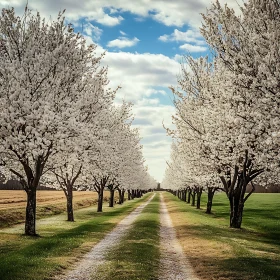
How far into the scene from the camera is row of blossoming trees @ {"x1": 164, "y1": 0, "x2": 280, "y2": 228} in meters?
15.5

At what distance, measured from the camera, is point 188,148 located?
32.8 metres

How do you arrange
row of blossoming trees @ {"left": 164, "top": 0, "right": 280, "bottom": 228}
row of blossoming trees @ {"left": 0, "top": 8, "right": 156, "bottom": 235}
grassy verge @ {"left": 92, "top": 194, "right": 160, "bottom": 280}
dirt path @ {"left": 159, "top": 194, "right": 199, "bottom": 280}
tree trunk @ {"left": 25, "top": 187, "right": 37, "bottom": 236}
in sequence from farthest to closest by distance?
tree trunk @ {"left": 25, "top": 187, "right": 37, "bottom": 236} → row of blossoming trees @ {"left": 0, "top": 8, "right": 156, "bottom": 235} → row of blossoming trees @ {"left": 164, "top": 0, "right": 280, "bottom": 228} → dirt path @ {"left": 159, "top": 194, "right": 199, "bottom": 280} → grassy verge @ {"left": 92, "top": 194, "right": 160, "bottom": 280}

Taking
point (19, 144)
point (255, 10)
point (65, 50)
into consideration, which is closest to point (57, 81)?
point (65, 50)

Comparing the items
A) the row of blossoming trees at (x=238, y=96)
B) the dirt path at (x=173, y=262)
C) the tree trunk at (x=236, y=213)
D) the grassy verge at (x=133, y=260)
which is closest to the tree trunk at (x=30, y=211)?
the grassy verge at (x=133, y=260)

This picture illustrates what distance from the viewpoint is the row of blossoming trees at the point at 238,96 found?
1554cm

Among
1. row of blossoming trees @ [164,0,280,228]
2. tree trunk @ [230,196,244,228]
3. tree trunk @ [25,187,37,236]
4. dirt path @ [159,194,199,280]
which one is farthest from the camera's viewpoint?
tree trunk @ [230,196,244,228]

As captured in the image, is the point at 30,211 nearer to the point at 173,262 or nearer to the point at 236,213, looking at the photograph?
the point at 173,262

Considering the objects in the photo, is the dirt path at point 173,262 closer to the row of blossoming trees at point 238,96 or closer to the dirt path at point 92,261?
the dirt path at point 92,261

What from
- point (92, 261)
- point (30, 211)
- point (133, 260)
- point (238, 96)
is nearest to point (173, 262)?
point (133, 260)

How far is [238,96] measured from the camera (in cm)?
1805

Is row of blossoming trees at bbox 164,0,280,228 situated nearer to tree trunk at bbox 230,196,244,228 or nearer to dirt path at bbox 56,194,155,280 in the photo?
tree trunk at bbox 230,196,244,228

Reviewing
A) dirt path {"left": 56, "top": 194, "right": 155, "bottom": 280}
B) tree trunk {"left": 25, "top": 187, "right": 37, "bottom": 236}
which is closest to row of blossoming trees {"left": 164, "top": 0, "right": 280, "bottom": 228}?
dirt path {"left": 56, "top": 194, "right": 155, "bottom": 280}

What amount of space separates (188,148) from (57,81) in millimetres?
15221

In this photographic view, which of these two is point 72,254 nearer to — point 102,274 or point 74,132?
point 102,274
